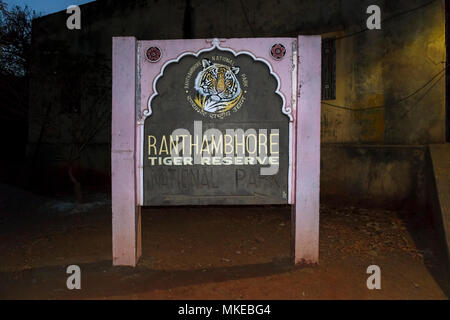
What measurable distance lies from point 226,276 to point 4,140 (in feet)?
61.4

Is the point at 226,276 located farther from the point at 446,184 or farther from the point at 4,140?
the point at 4,140

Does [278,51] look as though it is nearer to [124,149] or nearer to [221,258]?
[124,149]

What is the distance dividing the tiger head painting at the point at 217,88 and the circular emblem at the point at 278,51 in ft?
1.52

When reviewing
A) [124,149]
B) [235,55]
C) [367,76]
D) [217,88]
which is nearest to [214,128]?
[217,88]

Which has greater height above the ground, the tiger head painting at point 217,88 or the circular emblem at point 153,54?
the circular emblem at point 153,54

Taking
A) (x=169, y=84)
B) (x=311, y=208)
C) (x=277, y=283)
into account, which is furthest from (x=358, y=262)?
(x=169, y=84)

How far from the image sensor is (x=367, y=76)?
764 centimetres

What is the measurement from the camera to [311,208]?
13.1 ft

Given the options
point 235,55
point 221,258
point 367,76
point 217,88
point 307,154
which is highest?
point 367,76

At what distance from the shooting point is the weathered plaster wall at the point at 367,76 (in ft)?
23.0

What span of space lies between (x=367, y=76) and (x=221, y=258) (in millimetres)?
5613

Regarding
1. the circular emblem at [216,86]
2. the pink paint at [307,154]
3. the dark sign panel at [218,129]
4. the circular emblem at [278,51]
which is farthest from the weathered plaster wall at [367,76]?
the circular emblem at [216,86]

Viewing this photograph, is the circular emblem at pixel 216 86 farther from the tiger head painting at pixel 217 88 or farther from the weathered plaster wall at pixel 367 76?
the weathered plaster wall at pixel 367 76

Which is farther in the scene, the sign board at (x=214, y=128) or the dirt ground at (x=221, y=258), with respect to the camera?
the sign board at (x=214, y=128)
